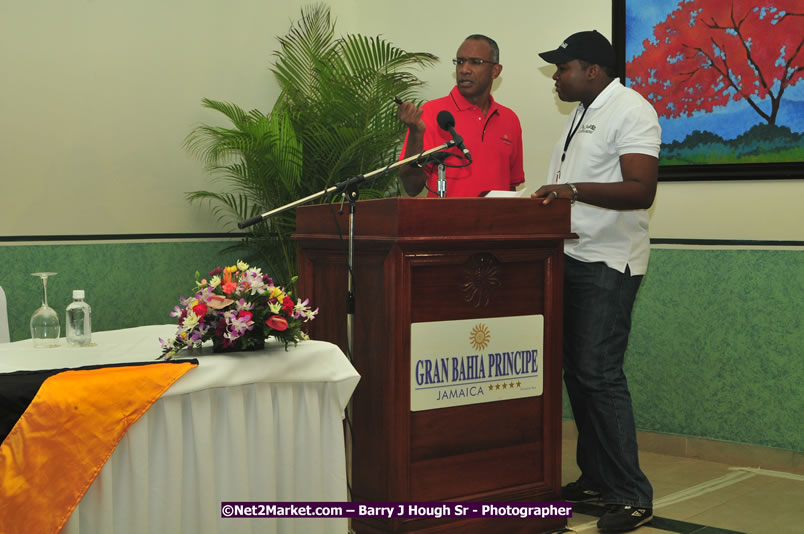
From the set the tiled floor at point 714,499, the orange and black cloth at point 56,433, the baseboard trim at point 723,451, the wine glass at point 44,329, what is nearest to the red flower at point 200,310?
the orange and black cloth at point 56,433

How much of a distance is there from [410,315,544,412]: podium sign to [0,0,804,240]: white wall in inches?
73.1

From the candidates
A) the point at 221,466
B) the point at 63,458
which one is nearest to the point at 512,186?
the point at 221,466

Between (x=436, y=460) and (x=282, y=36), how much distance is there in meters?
3.73

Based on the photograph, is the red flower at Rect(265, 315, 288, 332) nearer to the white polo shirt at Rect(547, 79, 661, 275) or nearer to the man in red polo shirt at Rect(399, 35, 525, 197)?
the white polo shirt at Rect(547, 79, 661, 275)

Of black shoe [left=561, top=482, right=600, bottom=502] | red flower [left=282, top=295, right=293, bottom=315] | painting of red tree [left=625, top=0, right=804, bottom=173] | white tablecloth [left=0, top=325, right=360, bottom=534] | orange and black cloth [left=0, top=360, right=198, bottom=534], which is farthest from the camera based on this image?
painting of red tree [left=625, top=0, right=804, bottom=173]

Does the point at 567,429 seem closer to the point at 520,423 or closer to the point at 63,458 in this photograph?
the point at 520,423

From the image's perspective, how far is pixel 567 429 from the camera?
16.9ft

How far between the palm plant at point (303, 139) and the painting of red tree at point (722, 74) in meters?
1.44

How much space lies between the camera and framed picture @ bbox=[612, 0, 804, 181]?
4266 millimetres

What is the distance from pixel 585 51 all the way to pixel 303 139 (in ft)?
6.93

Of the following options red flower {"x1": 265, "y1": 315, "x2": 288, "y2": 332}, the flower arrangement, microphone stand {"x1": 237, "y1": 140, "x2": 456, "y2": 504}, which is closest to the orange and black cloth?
the flower arrangement

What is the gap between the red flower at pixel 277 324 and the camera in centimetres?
248

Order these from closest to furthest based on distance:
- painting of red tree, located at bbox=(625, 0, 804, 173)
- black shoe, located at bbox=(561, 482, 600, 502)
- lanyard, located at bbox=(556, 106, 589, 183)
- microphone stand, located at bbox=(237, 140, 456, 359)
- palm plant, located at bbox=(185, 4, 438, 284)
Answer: microphone stand, located at bbox=(237, 140, 456, 359) < lanyard, located at bbox=(556, 106, 589, 183) < black shoe, located at bbox=(561, 482, 600, 502) < painting of red tree, located at bbox=(625, 0, 804, 173) < palm plant, located at bbox=(185, 4, 438, 284)

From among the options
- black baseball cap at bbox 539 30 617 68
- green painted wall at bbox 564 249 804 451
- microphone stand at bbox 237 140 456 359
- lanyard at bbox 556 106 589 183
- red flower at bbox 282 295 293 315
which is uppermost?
black baseball cap at bbox 539 30 617 68
